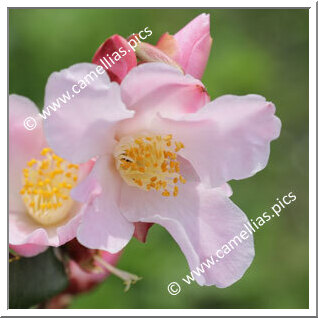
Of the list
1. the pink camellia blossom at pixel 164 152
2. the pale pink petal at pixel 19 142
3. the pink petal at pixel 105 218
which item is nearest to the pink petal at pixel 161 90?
the pink camellia blossom at pixel 164 152

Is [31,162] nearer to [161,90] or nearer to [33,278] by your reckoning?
[33,278]

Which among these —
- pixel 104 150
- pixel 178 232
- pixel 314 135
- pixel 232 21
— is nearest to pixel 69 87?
pixel 104 150

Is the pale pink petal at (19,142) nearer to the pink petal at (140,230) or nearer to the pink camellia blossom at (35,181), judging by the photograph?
the pink camellia blossom at (35,181)

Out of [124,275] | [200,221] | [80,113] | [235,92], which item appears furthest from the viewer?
[235,92]

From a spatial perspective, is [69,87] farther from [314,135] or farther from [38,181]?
[314,135]

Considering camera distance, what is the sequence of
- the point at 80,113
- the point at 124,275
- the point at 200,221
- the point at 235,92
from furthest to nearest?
the point at 235,92
the point at 124,275
the point at 200,221
the point at 80,113

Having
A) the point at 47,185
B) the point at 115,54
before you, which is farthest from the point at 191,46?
the point at 47,185

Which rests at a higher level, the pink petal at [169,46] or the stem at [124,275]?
the pink petal at [169,46]
